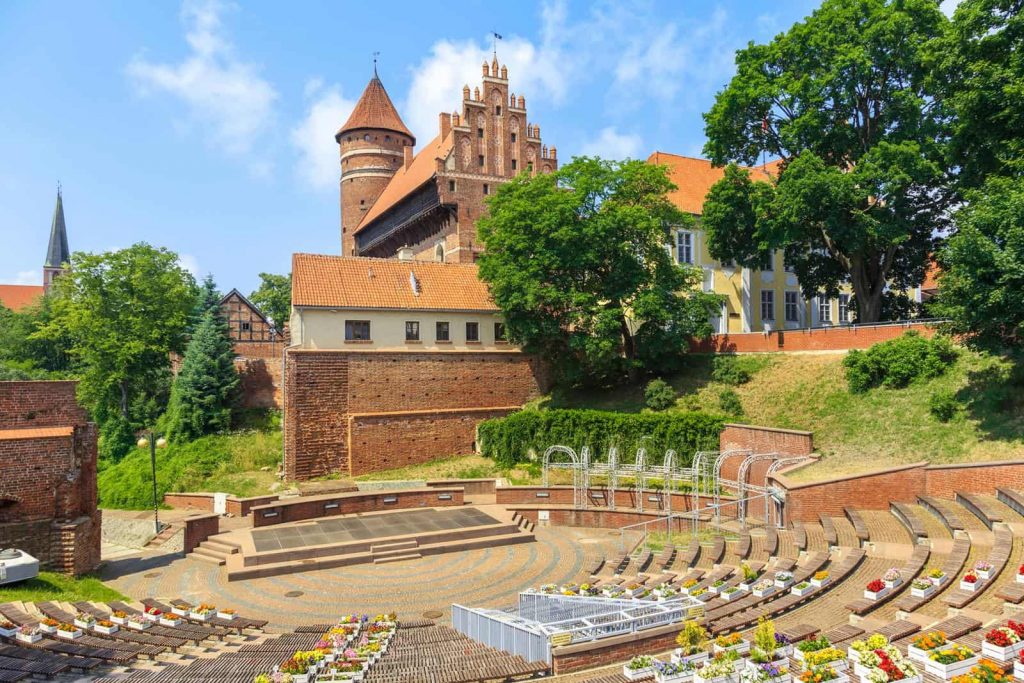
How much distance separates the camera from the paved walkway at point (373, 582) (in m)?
15.7

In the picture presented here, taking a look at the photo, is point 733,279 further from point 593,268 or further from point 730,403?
point 730,403

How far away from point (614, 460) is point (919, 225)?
703 inches

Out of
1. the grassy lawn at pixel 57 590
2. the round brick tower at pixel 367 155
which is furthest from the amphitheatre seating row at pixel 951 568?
the round brick tower at pixel 367 155

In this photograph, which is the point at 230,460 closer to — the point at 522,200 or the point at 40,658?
the point at 522,200

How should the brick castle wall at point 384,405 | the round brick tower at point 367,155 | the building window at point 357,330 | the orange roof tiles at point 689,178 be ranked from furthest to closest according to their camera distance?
the round brick tower at point 367,155 → the orange roof tiles at point 689,178 → the building window at point 357,330 → the brick castle wall at point 384,405

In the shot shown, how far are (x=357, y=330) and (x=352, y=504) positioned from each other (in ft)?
34.5

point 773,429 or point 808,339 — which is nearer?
point 773,429

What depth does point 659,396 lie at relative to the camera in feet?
98.4

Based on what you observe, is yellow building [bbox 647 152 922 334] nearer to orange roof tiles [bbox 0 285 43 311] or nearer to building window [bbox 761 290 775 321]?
building window [bbox 761 290 775 321]

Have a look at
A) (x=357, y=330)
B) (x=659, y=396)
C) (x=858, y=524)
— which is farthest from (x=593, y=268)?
(x=858, y=524)

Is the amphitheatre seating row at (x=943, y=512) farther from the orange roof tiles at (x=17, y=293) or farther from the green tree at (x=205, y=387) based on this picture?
the orange roof tiles at (x=17, y=293)

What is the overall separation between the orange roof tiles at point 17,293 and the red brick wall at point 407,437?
65696mm

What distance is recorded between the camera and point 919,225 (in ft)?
95.2

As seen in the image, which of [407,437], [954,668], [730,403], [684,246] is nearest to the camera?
[954,668]
